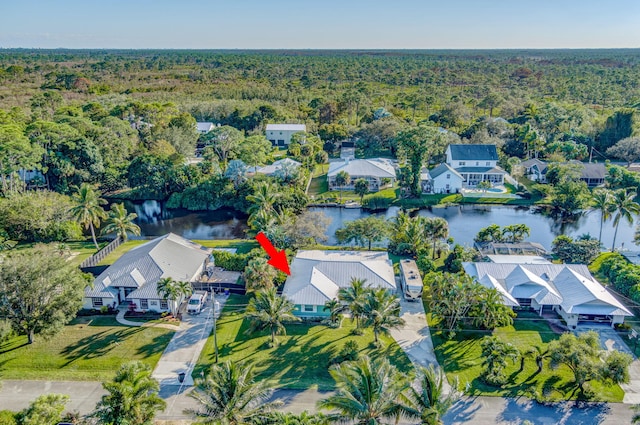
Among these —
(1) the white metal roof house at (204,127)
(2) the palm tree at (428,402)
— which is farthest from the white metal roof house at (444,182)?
(2) the palm tree at (428,402)

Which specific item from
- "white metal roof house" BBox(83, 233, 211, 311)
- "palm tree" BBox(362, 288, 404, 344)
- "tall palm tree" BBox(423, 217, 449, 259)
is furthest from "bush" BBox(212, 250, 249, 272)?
"tall palm tree" BBox(423, 217, 449, 259)

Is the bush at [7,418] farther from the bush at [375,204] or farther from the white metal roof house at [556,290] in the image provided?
the bush at [375,204]

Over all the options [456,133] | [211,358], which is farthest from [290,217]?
[456,133]

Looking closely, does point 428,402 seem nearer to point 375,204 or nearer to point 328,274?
point 328,274

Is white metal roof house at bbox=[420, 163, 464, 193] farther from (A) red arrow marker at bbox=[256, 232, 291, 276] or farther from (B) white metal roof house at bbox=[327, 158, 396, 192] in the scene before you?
(A) red arrow marker at bbox=[256, 232, 291, 276]

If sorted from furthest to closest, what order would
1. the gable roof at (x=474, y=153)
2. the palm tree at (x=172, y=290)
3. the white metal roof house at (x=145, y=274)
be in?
1. the gable roof at (x=474, y=153)
2. the white metal roof house at (x=145, y=274)
3. the palm tree at (x=172, y=290)

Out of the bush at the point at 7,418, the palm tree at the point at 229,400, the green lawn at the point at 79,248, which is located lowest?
the green lawn at the point at 79,248
